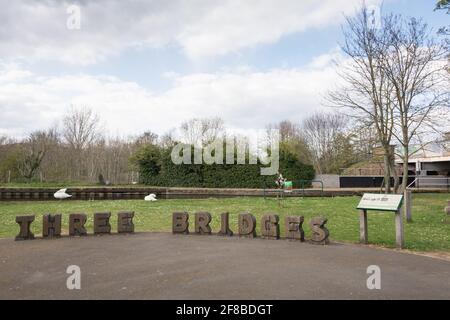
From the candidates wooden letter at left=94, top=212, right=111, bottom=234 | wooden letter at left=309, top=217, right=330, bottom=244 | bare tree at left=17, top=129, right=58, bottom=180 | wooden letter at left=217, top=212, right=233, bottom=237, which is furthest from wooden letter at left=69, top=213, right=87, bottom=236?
bare tree at left=17, top=129, right=58, bottom=180

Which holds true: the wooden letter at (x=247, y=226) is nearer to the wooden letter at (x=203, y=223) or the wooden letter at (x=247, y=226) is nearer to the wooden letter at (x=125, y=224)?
the wooden letter at (x=203, y=223)

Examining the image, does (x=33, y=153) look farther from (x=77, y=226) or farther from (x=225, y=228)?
(x=225, y=228)

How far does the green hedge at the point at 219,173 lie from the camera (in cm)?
3375

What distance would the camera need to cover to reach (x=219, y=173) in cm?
3459

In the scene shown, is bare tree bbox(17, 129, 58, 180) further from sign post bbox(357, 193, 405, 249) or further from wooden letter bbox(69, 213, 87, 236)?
sign post bbox(357, 193, 405, 249)

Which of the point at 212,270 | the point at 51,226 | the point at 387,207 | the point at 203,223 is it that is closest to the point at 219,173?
the point at 203,223

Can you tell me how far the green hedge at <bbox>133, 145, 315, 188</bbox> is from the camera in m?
33.8

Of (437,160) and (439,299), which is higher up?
(437,160)

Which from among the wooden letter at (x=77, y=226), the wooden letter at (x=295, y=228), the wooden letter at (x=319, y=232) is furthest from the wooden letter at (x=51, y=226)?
the wooden letter at (x=319, y=232)

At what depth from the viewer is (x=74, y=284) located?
18.4ft

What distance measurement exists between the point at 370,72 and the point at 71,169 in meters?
34.1

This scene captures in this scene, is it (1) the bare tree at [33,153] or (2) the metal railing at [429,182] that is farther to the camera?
(1) the bare tree at [33,153]

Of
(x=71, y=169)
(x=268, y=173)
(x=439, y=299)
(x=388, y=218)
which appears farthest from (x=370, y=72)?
(x=71, y=169)
